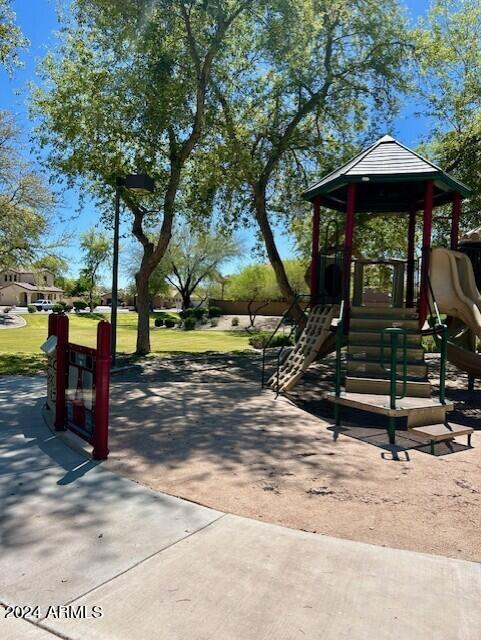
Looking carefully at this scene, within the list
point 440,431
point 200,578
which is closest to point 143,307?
point 440,431

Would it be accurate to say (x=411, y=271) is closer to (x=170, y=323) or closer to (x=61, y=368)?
(x=61, y=368)

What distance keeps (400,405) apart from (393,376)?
0.49 meters

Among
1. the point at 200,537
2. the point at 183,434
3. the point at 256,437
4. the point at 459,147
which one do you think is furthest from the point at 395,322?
the point at 459,147

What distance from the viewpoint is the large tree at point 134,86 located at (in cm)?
1242

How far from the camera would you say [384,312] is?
9523mm

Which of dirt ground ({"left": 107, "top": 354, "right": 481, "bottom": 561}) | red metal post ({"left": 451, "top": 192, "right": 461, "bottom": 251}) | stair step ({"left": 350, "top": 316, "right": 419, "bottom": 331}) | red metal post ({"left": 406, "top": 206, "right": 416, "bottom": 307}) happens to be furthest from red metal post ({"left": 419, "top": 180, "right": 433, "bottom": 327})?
red metal post ({"left": 406, "top": 206, "right": 416, "bottom": 307})

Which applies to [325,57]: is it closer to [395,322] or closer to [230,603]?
[395,322]

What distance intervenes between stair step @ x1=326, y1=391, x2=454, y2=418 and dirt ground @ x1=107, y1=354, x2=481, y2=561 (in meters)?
0.38

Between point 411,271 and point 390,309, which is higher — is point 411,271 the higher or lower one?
the higher one

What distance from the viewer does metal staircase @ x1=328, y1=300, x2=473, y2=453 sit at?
6207mm

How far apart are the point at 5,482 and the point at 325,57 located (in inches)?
566

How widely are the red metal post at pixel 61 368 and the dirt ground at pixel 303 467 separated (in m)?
0.69

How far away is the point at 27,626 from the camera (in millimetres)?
2471

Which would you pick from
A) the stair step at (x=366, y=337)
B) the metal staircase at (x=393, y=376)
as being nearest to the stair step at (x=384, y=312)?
the metal staircase at (x=393, y=376)
